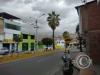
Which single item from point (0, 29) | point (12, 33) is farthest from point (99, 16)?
point (12, 33)

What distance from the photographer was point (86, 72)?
6879 millimetres

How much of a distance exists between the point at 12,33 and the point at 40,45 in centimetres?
3793

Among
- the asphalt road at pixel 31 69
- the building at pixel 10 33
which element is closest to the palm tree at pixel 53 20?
the building at pixel 10 33

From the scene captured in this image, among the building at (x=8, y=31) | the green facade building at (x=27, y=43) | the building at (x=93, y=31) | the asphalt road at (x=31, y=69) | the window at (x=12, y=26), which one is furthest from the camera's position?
the green facade building at (x=27, y=43)

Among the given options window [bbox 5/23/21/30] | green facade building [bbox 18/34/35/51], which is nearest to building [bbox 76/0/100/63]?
window [bbox 5/23/21/30]

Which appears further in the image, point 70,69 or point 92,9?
point 92,9

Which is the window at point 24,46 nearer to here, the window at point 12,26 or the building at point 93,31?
the window at point 12,26

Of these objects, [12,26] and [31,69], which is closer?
[31,69]

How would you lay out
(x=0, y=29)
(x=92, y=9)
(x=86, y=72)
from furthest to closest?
(x=0, y=29)
(x=92, y=9)
(x=86, y=72)

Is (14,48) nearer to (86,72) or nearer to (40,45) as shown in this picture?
(40,45)

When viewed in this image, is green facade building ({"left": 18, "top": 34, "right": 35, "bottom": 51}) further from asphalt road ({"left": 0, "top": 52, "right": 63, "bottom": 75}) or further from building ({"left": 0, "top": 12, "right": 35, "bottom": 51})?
asphalt road ({"left": 0, "top": 52, "right": 63, "bottom": 75})

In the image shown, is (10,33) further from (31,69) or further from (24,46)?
(31,69)

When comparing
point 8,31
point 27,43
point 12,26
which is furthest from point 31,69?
point 27,43

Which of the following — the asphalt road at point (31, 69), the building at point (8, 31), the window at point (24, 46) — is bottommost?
the asphalt road at point (31, 69)
